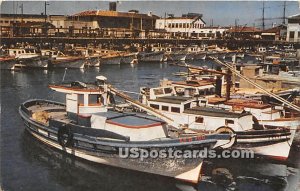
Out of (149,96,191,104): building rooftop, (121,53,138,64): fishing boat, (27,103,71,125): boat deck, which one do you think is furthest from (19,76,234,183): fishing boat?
(121,53,138,64): fishing boat

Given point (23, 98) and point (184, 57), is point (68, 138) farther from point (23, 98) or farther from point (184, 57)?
point (184, 57)

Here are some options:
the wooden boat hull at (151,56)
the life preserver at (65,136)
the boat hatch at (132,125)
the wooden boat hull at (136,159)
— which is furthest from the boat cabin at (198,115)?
the wooden boat hull at (151,56)

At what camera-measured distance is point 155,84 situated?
56031mm

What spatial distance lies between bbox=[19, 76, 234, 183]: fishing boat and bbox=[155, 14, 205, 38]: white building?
11305 centimetres

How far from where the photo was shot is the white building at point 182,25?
138 m

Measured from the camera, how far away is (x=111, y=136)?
868 inches

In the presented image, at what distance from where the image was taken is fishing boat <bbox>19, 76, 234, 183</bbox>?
68.8ft

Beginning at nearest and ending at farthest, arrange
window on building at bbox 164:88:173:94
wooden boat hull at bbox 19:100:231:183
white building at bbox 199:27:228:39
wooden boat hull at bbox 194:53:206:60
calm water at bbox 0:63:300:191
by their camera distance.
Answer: wooden boat hull at bbox 19:100:231:183 < calm water at bbox 0:63:300:191 < window on building at bbox 164:88:173:94 < wooden boat hull at bbox 194:53:206:60 < white building at bbox 199:27:228:39

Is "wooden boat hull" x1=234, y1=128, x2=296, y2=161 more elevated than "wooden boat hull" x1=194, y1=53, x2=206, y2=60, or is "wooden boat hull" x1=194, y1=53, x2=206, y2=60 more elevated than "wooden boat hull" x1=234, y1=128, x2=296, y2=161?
"wooden boat hull" x1=194, y1=53, x2=206, y2=60

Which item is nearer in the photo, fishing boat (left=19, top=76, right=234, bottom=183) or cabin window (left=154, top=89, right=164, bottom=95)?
fishing boat (left=19, top=76, right=234, bottom=183)

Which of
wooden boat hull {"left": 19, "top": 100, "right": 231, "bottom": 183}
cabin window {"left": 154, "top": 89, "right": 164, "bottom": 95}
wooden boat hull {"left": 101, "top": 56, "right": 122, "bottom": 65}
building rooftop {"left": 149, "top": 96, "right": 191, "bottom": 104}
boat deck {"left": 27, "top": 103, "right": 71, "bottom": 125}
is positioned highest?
wooden boat hull {"left": 101, "top": 56, "right": 122, "bottom": 65}

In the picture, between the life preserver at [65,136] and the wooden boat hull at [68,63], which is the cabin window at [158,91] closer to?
the life preserver at [65,136]

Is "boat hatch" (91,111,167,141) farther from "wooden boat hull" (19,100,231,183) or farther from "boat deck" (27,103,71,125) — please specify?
"boat deck" (27,103,71,125)

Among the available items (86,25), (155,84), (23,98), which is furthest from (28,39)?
(23,98)
